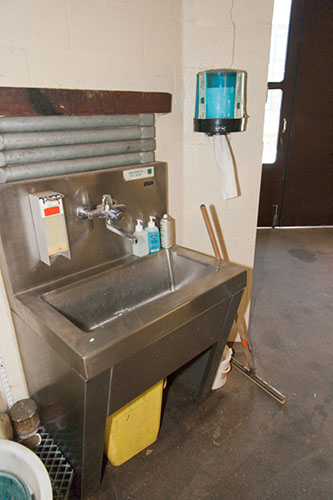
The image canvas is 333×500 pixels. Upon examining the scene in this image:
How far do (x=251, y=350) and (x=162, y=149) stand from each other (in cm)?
141

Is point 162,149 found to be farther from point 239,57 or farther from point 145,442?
point 145,442

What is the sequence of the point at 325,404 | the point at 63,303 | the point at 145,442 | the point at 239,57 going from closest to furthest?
the point at 63,303 → the point at 145,442 → the point at 239,57 → the point at 325,404

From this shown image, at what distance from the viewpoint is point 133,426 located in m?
1.37

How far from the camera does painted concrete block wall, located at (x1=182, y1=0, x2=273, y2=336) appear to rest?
1.52m

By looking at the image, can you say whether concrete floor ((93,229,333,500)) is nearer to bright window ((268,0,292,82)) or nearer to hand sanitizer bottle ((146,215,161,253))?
hand sanitizer bottle ((146,215,161,253))

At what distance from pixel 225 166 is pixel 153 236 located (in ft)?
1.77

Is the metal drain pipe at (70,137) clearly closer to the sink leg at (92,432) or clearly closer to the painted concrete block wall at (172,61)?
the painted concrete block wall at (172,61)

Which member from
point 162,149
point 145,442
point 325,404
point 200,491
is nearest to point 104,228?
point 162,149

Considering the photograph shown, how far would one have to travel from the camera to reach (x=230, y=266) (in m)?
1.38

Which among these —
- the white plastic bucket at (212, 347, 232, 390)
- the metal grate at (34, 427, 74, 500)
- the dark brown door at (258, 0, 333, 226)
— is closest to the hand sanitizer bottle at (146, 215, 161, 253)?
the white plastic bucket at (212, 347, 232, 390)

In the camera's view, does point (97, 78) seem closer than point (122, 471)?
Yes

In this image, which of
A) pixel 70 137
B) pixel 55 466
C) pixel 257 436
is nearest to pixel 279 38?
pixel 70 137

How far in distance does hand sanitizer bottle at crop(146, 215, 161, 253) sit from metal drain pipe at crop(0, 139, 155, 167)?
0.33 metres

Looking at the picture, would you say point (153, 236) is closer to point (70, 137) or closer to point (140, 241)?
point (140, 241)
